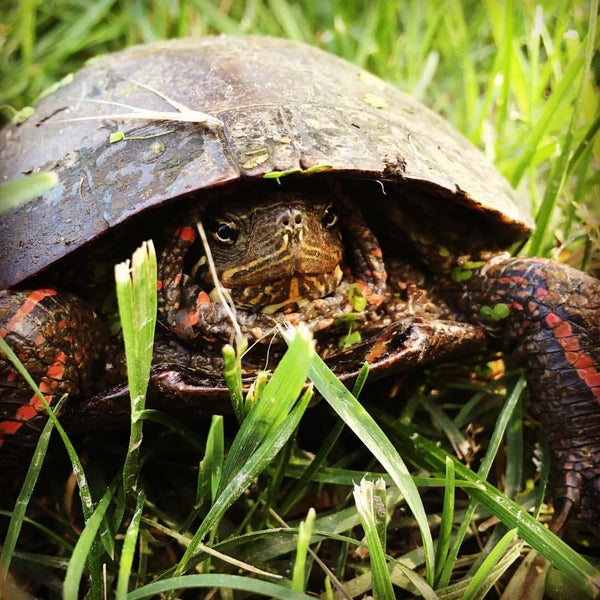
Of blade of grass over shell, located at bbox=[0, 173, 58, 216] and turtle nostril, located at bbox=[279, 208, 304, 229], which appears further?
turtle nostril, located at bbox=[279, 208, 304, 229]

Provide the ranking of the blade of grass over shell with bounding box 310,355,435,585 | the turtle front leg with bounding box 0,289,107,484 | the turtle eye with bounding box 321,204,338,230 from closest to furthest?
the blade of grass over shell with bounding box 310,355,435,585 < the turtle front leg with bounding box 0,289,107,484 < the turtle eye with bounding box 321,204,338,230

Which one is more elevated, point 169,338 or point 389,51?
point 389,51

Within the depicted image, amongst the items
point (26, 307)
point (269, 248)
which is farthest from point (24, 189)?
point (269, 248)

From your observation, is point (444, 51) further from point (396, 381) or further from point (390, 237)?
point (396, 381)

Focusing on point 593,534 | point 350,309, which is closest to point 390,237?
point 350,309

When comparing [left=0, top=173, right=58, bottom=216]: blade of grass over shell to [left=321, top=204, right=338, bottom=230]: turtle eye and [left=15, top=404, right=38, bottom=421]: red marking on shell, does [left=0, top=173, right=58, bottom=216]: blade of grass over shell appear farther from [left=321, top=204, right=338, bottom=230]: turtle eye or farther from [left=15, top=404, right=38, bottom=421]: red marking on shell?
[left=321, top=204, right=338, bottom=230]: turtle eye

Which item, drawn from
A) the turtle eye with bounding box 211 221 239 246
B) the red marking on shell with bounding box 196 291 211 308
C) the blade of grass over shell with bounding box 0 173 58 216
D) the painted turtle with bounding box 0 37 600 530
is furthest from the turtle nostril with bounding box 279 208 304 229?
the blade of grass over shell with bounding box 0 173 58 216

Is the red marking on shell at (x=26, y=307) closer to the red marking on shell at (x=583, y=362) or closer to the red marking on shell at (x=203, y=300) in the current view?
the red marking on shell at (x=203, y=300)
